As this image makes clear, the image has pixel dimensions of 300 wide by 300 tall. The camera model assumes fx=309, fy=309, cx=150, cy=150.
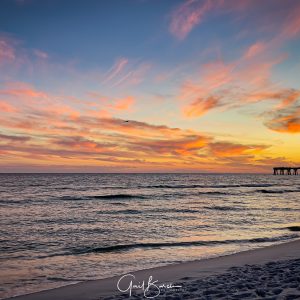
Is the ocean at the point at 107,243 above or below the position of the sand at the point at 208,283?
below

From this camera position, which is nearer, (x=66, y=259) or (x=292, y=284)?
(x=292, y=284)

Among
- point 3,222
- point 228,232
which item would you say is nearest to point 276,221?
point 228,232

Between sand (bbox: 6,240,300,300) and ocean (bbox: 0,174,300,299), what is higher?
sand (bbox: 6,240,300,300)

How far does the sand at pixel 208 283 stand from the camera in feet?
22.5

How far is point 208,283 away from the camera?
7969 millimetres

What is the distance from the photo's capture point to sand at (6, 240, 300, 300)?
686 centimetres

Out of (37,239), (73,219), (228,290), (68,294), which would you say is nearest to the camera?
(228,290)

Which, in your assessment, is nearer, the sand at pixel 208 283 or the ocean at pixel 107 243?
the sand at pixel 208 283

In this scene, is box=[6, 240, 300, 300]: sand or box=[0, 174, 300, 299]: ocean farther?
box=[0, 174, 300, 299]: ocean

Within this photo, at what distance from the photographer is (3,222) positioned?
22797 mm

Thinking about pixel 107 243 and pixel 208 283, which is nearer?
pixel 208 283

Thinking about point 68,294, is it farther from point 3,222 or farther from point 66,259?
point 3,222

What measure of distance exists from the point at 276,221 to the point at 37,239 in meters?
17.6

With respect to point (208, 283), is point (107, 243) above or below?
below
